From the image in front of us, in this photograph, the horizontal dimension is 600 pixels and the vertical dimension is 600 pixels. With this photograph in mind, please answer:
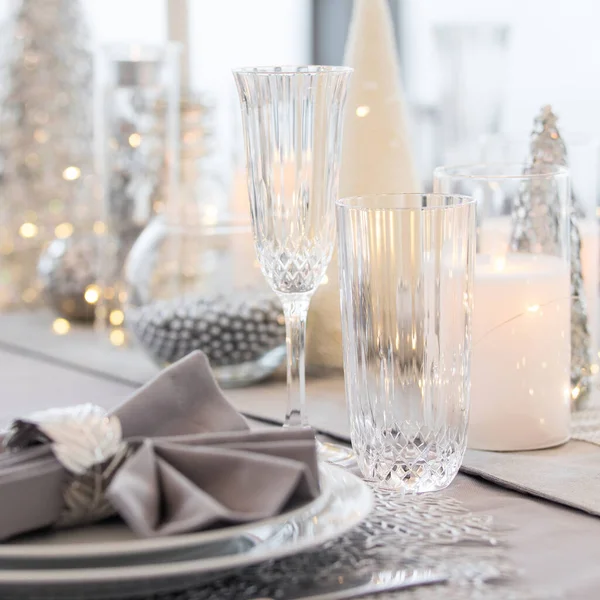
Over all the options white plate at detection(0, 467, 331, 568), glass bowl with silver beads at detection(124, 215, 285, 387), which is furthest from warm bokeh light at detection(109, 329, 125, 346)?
white plate at detection(0, 467, 331, 568)

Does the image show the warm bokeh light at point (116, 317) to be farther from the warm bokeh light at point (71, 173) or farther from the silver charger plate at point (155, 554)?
the silver charger plate at point (155, 554)

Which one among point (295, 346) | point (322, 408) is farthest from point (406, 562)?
point (322, 408)

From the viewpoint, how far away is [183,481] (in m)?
0.51

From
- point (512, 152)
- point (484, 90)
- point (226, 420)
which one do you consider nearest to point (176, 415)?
point (226, 420)

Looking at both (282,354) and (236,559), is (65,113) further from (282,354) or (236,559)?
(236,559)

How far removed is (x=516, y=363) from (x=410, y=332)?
0.14m

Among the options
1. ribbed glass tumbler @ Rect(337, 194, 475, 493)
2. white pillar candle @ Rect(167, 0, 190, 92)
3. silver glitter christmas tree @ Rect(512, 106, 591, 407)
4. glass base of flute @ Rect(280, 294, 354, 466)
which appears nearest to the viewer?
ribbed glass tumbler @ Rect(337, 194, 475, 493)

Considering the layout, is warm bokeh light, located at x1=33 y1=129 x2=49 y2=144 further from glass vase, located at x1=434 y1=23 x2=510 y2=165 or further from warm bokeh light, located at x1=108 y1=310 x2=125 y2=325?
glass vase, located at x1=434 y1=23 x2=510 y2=165

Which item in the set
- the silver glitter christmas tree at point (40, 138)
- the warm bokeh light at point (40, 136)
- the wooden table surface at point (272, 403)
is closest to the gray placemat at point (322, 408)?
the wooden table surface at point (272, 403)

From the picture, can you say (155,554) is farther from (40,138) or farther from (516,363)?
(40,138)

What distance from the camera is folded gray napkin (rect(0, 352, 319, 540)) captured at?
49 cm

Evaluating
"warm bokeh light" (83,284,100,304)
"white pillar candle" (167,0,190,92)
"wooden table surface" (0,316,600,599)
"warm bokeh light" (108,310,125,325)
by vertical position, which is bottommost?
"wooden table surface" (0,316,600,599)

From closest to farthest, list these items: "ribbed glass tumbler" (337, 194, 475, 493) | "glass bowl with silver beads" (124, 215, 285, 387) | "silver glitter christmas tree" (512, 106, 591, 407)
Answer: "ribbed glass tumbler" (337, 194, 475, 493)
"silver glitter christmas tree" (512, 106, 591, 407)
"glass bowl with silver beads" (124, 215, 285, 387)

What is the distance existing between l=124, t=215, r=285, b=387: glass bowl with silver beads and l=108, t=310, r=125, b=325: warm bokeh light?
15 cm
